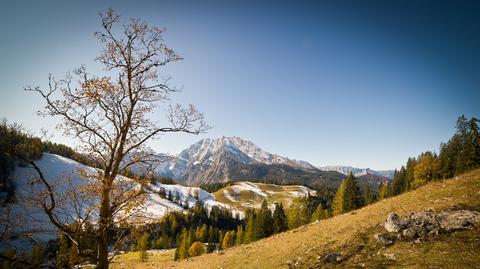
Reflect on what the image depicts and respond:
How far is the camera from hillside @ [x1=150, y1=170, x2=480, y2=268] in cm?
1440

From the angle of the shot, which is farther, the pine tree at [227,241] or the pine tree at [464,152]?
the pine tree at [227,241]

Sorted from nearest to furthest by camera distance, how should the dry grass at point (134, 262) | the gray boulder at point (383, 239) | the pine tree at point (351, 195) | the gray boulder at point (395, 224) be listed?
1. the gray boulder at point (383, 239)
2. the gray boulder at point (395, 224)
3. the dry grass at point (134, 262)
4. the pine tree at point (351, 195)

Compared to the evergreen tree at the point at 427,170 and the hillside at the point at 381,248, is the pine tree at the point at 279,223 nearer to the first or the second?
the hillside at the point at 381,248

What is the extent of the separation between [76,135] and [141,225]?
4.45 m

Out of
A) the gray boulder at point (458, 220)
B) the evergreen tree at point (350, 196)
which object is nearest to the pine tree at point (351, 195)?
the evergreen tree at point (350, 196)

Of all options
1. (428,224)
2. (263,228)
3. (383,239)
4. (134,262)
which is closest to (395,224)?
(383,239)

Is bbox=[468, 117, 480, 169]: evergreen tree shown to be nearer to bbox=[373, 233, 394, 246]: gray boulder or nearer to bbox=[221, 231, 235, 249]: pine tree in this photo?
bbox=[373, 233, 394, 246]: gray boulder

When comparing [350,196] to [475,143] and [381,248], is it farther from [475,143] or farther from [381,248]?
[381,248]

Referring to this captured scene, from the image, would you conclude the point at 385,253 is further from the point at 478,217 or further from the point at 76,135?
the point at 76,135

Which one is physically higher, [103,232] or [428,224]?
[103,232]

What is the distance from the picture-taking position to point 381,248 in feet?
58.8

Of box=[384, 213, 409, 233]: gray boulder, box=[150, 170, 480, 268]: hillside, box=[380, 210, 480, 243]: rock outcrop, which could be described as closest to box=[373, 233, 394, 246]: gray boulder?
box=[380, 210, 480, 243]: rock outcrop

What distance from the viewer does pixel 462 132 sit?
6362 cm

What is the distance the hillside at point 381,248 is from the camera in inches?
567
